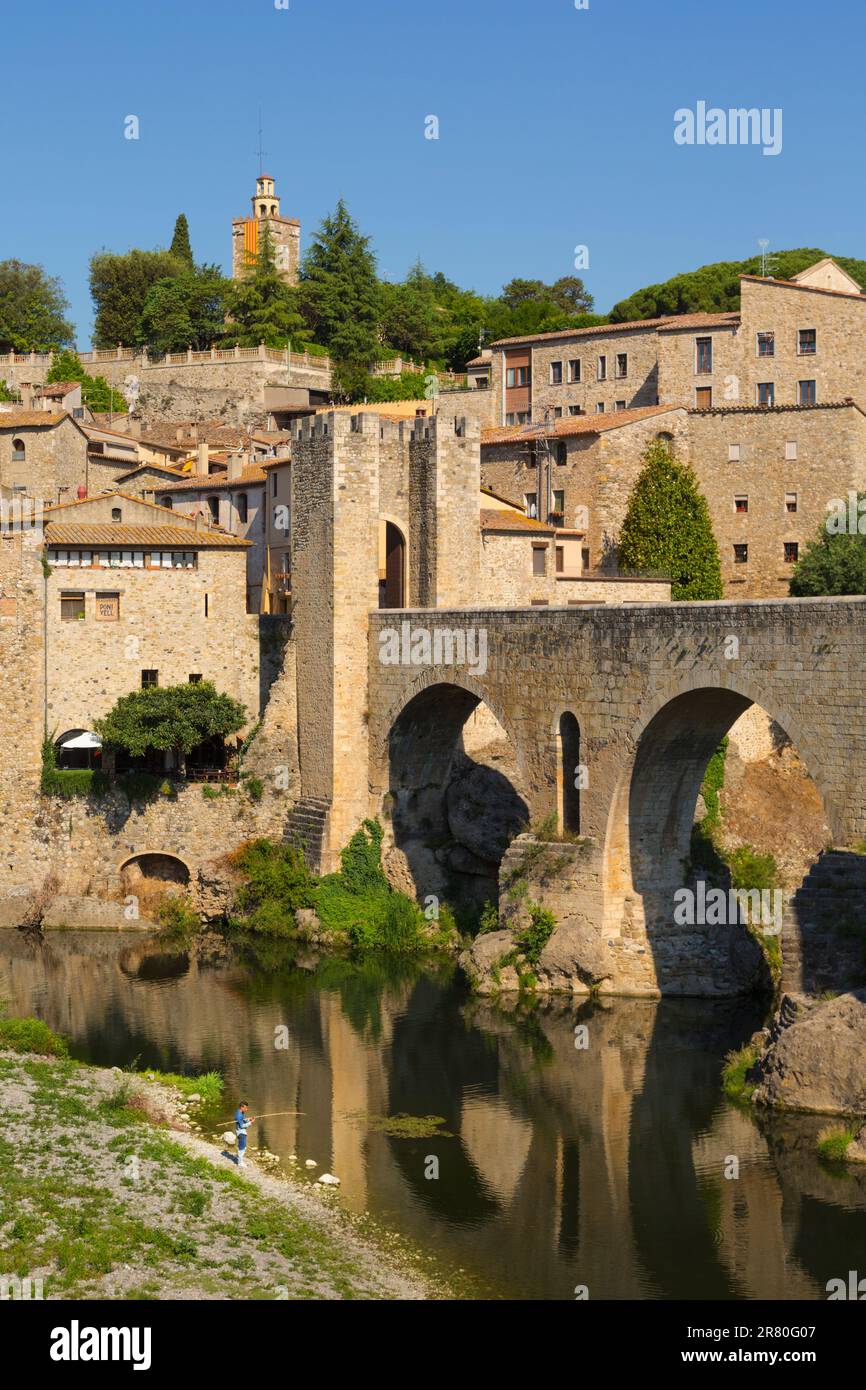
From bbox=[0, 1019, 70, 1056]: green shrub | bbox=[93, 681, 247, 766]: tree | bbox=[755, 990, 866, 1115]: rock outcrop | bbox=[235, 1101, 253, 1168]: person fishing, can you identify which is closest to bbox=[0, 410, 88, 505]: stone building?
bbox=[93, 681, 247, 766]: tree

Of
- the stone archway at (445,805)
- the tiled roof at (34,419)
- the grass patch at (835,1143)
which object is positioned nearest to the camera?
the grass patch at (835,1143)

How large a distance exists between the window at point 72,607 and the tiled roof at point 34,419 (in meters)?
19.9

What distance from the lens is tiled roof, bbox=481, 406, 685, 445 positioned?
5100cm

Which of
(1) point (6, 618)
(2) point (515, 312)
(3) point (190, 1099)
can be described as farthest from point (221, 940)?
(2) point (515, 312)

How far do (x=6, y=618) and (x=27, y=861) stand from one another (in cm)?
536

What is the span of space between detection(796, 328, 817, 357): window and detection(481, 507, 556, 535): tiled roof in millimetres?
→ 12398

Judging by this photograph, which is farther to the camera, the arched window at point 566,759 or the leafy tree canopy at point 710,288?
the leafy tree canopy at point 710,288

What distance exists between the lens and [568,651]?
1313 inches

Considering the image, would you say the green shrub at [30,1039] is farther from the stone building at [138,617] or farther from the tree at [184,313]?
the tree at [184,313]

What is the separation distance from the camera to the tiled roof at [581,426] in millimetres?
51000

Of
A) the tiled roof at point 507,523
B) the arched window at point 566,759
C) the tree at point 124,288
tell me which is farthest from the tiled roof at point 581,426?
the tree at point 124,288

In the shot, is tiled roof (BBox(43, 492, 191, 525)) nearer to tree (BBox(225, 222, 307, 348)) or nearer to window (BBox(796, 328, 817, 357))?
window (BBox(796, 328, 817, 357))

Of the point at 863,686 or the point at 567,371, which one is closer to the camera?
the point at 863,686

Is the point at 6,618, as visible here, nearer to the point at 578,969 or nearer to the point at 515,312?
the point at 578,969
